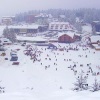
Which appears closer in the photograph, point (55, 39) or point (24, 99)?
point (24, 99)

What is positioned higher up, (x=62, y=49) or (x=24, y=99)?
(x=24, y=99)

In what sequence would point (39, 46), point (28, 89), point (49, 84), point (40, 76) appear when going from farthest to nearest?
point (39, 46)
point (40, 76)
point (49, 84)
point (28, 89)

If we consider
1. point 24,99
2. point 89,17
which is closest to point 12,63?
point 24,99

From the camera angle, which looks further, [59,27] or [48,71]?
[59,27]

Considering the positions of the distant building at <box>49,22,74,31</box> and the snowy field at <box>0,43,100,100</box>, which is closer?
the snowy field at <box>0,43,100,100</box>

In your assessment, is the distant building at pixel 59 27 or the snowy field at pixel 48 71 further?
the distant building at pixel 59 27

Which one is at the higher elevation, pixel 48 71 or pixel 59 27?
pixel 48 71

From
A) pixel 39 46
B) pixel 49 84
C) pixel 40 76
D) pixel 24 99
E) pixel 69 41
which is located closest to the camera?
pixel 24 99

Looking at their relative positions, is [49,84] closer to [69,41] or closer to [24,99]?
[24,99]
